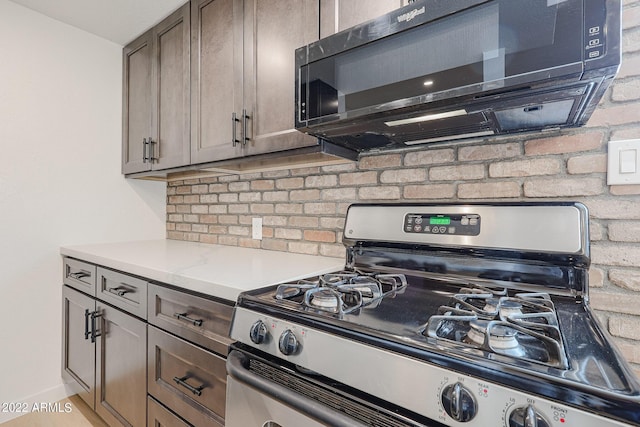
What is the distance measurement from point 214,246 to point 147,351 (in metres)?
0.81

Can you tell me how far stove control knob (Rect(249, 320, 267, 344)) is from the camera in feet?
2.70

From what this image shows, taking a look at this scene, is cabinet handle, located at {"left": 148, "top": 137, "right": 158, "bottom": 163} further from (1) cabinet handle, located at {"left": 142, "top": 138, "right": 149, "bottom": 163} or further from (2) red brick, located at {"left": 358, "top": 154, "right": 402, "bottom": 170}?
(2) red brick, located at {"left": 358, "top": 154, "right": 402, "bottom": 170}

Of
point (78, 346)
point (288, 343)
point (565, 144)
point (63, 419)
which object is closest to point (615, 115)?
point (565, 144)

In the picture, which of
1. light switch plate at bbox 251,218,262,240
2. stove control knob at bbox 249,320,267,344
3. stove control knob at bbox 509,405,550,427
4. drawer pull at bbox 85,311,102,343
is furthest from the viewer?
light switch plate at bbox 251,218,262,240

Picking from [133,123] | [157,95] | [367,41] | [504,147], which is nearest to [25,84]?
[133,123]

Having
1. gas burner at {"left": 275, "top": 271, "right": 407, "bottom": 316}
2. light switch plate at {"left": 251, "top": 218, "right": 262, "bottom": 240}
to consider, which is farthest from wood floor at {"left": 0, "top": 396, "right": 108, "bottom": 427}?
gas burner at {"left": 275, "top": 271, "right": 407, "bottom": 316}

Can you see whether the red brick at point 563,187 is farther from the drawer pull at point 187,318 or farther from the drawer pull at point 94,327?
the drawer pull at point 94,327

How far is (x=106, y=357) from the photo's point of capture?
1.59 meters

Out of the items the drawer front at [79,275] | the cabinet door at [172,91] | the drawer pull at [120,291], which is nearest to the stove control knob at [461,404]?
the drawer pull at [120,291]

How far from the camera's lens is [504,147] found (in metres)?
1.12

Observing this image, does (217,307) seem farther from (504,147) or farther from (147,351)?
(504,147)

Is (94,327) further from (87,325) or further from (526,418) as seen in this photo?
(526,418)

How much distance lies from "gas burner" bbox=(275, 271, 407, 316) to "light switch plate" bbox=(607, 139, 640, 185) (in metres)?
0.69

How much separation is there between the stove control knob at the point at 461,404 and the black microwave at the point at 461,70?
0.67 m
